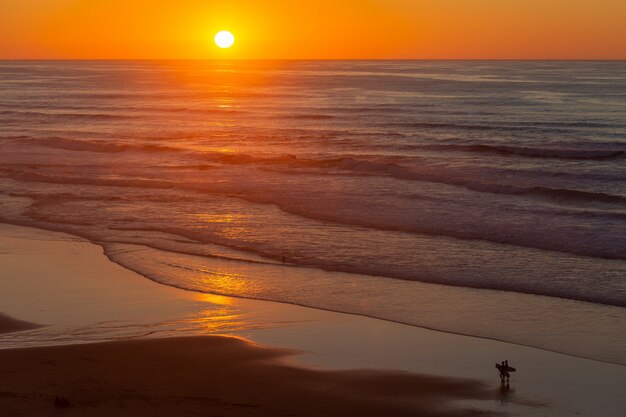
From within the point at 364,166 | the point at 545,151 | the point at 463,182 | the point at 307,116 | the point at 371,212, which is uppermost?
the point at 307,116

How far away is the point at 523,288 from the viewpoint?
41.4 feet

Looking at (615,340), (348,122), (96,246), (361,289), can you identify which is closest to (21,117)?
(348,122)

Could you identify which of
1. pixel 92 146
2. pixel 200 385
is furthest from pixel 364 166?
pixel 200 385

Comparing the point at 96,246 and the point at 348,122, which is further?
the point at 348,122

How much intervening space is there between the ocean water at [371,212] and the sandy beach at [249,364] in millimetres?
720

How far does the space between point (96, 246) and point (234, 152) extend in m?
17.0

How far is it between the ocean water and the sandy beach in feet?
2.36

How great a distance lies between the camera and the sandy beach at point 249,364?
26.0 feet

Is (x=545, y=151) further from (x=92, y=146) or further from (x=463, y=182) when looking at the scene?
(x=92, y=146)

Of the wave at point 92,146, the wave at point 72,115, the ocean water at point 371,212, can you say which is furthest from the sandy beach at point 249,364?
the wave at point 72,115

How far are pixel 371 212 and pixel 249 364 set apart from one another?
10.2 m

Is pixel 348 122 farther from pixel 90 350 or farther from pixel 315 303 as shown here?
pixel 90 350

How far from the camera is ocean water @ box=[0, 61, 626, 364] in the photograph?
39.6ft

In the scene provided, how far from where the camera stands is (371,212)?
18859mm
